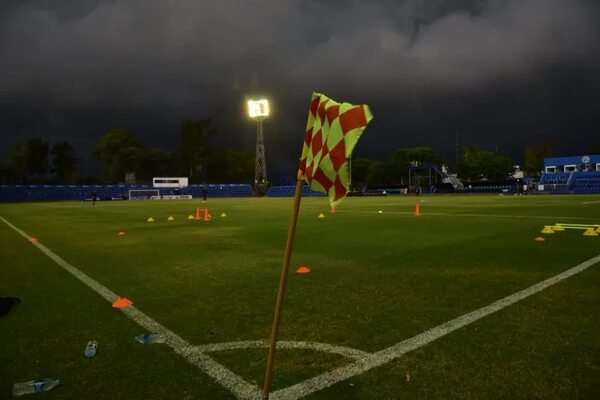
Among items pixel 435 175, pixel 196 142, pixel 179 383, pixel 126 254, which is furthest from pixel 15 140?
pixel 179 383

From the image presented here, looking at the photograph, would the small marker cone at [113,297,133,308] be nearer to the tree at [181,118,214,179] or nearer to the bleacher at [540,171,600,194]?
the bleacher at [540,171,600,194]

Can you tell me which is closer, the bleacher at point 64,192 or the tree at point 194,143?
the bleacher at point 64,192

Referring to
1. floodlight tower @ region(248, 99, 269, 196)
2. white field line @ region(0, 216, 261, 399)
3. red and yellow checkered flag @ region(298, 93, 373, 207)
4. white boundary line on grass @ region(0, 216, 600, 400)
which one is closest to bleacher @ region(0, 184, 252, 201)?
floodlight tower @ region(248, 99, 269, 196)

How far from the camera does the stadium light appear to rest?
7406 centimetres

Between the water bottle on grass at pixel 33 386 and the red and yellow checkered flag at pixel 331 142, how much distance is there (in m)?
2.34

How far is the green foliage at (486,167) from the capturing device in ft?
360

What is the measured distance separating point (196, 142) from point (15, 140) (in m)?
41.8

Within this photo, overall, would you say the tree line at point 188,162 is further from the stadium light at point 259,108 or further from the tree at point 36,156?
the stadium light at point 259,108

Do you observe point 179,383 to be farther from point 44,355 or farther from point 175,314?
point 175,314

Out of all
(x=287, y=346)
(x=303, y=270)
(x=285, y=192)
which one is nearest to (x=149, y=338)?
(x=287, y=346)

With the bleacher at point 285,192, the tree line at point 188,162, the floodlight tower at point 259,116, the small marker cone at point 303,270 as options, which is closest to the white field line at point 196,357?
the small marker cone at point 303,270

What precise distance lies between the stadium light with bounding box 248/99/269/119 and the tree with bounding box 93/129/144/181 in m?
42.3

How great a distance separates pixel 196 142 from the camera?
108m

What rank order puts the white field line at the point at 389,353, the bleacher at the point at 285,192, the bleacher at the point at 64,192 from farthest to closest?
1. the bleacher at the point at 285,192
2. the bleacher at the point at 64,192
3. the white field line at the point at 389,353
